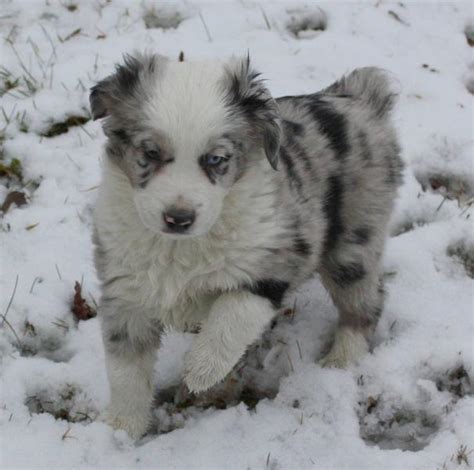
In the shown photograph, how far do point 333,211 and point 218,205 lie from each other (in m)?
0.77

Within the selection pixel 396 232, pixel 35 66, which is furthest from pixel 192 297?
pixel 35 66

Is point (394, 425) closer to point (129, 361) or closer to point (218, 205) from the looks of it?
point (129, 361)

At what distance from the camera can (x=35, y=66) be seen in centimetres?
545

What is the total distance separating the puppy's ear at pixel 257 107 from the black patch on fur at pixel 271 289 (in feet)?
1.33

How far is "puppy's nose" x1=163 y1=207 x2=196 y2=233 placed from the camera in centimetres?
294

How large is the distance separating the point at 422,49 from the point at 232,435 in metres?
3.04

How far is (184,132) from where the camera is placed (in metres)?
2.95

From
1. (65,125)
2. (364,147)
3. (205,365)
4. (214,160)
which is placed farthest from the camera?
(65,125)

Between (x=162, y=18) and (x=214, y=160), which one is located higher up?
(x=214, y=160)

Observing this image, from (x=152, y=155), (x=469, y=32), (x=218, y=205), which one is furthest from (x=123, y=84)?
(x=469, y=32)

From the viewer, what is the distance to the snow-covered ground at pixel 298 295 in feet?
12.0

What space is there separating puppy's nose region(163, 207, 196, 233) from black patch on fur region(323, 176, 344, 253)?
84 cm

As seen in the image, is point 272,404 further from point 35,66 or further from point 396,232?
point 35,66

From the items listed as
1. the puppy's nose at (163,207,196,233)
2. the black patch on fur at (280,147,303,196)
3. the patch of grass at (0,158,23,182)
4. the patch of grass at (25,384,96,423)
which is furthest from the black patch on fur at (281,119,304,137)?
the patch of grass at (0,158,23,182)
